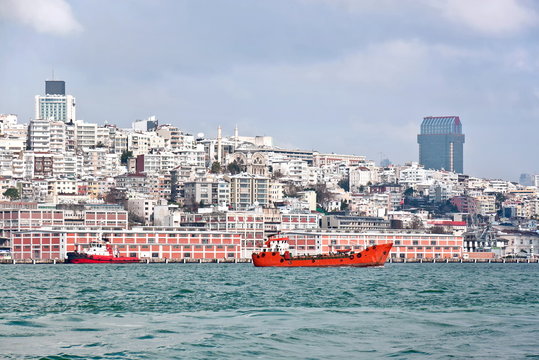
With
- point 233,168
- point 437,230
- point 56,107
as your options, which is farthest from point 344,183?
point 437,230

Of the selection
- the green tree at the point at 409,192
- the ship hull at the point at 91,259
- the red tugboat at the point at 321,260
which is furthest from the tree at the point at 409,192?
the red tugboat at the point at 321,260

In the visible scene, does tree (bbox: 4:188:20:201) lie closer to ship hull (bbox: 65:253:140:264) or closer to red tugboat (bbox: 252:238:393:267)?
ship hull (bbox: 65:253:140:264)

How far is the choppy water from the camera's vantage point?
74.6ft

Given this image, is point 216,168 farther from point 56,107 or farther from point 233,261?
point 56,107

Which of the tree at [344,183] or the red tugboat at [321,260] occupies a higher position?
the tree at [344,183]

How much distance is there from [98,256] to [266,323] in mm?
59531

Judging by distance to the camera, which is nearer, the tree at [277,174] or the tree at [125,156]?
the tree at [125,156]

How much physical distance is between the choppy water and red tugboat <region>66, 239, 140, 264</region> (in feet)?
136

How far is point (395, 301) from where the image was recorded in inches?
1409

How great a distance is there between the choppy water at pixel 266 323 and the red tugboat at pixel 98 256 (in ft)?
136

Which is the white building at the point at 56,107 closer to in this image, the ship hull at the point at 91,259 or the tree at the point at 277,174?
the tree at the point at 277,174

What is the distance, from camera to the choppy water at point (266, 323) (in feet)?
74.6

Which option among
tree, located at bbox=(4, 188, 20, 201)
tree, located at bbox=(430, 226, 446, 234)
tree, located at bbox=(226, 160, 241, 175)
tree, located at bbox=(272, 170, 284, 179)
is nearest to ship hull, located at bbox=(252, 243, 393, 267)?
tree, located at bbox=(430, 226, 446, 234)

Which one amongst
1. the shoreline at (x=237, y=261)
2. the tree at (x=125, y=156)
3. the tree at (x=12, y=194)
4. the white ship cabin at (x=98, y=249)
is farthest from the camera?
the tree at (x=125, y=156)
